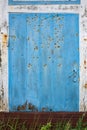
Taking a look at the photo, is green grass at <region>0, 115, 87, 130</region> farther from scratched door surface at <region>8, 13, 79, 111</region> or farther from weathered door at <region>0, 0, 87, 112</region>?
scratched door surface at <region>8, 13, 79, 111</region>

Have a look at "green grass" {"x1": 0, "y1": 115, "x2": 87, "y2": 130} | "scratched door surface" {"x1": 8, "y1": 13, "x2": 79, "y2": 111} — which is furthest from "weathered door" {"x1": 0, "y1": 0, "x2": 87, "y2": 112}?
"green grass" {"x1": 0, "y1": 115, "x2": 87, "y2": 130}

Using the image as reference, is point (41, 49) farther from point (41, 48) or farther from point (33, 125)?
point (33, 125)

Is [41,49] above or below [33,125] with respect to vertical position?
above

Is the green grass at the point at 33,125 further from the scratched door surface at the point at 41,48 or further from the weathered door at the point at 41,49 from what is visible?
the scratched door surface at the point at 41,48

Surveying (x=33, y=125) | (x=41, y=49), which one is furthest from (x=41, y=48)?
(x=33, y=125)

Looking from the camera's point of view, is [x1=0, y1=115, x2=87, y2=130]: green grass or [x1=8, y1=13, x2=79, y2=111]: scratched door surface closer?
[x1=0, y1=115, x2=87, y2=130]: green grass

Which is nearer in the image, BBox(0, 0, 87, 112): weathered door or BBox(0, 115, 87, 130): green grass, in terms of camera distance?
BBox(0, 115, 87, 130): green grass

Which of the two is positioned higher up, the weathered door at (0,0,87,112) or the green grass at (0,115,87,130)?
the weathered door at (0,0,87,112)

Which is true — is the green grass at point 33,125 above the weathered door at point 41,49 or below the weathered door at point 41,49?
below

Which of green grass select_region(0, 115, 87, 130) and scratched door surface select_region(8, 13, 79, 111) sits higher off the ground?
scratched door surface select_region(8, 13, 79, 111)

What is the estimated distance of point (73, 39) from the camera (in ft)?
28.1

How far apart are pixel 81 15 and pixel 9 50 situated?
126cm

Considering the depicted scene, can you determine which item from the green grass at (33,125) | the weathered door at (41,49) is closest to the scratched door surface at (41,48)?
the weathered door at (41,49)

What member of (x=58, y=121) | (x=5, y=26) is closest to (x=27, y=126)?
(x=58, y=121)
